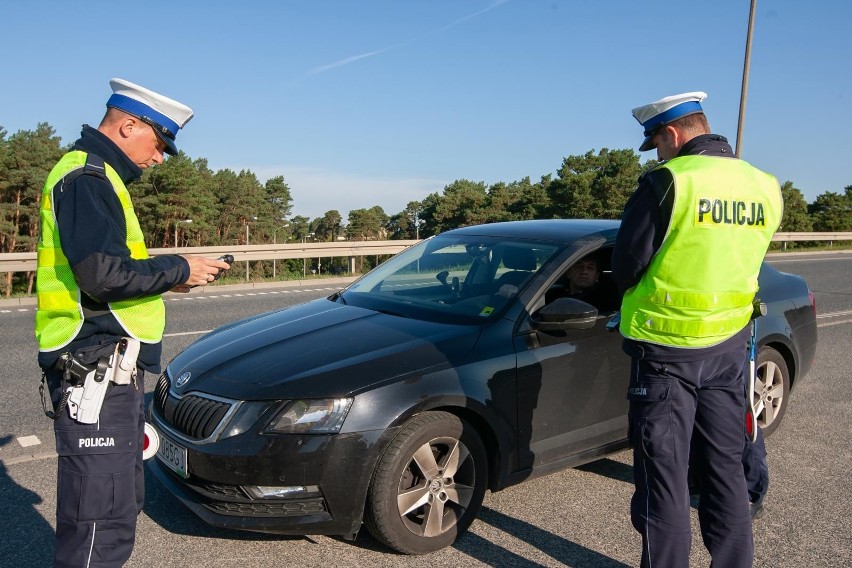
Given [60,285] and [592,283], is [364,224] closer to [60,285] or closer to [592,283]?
[592,283]

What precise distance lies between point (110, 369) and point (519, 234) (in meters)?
2.88

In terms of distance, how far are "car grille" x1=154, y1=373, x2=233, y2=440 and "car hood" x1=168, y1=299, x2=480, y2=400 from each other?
0.05m

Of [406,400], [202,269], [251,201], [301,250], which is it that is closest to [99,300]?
[202,269]

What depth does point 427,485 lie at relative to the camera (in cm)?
350

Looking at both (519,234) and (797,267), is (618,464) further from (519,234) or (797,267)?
(797,267)

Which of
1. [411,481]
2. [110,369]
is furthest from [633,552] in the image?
[110,369]

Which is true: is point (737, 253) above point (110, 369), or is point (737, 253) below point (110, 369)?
above

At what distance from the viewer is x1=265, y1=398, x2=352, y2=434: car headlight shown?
3295mm

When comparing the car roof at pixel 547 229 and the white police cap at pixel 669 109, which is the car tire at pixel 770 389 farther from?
the white police cap at pixel 669 109

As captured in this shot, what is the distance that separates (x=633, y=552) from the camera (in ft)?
11.7

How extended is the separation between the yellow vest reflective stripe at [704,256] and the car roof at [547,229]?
1.56m

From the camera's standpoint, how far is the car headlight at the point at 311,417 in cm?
329

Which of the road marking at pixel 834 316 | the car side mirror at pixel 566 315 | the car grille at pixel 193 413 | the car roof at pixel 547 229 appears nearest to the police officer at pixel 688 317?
the car side mirror at pixel 566 315

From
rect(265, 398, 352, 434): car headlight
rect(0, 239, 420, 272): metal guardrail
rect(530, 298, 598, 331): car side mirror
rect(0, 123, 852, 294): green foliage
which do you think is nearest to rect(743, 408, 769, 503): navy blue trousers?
rect(530, 298, 598, 331): car side mirror
